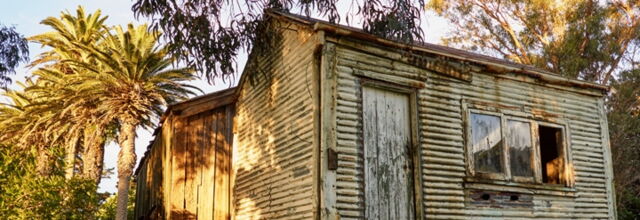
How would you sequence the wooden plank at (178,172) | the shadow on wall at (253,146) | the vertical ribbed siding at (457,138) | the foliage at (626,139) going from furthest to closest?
the foliage at (626,139) < the wooden plank at (178,172) < the shadow on wall at (253,146) < the vertical ribbed siding at (457,138)

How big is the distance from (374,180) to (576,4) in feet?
64.4

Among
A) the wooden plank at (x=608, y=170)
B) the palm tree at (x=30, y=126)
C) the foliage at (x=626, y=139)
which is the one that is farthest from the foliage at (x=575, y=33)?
the palm tree at (x=30, y=126)

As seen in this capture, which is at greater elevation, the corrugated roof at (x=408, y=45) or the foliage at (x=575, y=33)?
the foliage at (x=575, y=33)

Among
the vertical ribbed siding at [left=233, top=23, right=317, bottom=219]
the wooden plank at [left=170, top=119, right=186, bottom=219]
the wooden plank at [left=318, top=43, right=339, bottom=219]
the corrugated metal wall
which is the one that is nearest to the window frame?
the wooden plank at [left=318, top=43, right=339, bottom=219]

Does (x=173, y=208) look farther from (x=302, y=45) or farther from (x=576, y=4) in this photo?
(x=576, y=4)

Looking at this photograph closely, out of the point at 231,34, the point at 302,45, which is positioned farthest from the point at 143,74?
the point at 302,45

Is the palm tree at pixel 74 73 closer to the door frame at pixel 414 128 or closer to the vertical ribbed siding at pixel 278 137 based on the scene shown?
the vertical ribbed siding at pixel 278 137

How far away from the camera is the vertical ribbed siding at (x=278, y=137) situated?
10.4 m

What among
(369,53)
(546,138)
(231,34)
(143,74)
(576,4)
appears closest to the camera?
(369,53)

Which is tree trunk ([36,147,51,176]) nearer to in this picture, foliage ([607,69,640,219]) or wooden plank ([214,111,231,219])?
wooden plank ([214,111,231,219])

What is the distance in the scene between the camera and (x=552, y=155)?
13500 millimetres

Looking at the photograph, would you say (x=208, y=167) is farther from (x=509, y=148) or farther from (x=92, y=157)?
(x=92, y=157)

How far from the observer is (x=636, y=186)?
2645 cm

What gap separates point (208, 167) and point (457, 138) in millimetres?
5906
